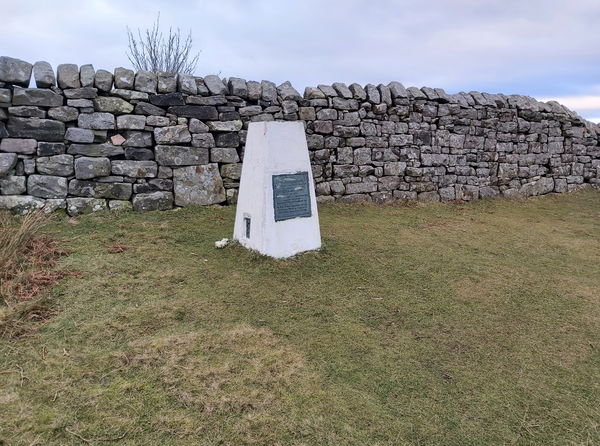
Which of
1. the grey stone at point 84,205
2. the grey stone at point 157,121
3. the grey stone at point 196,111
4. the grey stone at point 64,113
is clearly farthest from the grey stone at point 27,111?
the grey stone at point 196,111

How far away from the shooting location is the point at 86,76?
6.31 metres

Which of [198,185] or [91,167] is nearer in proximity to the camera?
[91,167]

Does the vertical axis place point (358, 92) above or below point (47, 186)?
above

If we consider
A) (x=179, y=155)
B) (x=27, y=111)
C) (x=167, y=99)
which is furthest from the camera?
(x=179, y=155)

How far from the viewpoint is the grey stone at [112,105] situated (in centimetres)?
639

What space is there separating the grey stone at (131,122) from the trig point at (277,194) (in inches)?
91.3

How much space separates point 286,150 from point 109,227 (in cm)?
286

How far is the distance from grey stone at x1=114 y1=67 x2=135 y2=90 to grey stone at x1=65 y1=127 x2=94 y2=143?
841mm

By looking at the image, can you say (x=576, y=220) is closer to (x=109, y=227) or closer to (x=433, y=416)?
(x=433, y=416)

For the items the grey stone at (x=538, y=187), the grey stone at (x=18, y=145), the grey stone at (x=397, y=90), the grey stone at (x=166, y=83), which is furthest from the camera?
the grey stone at (x=538, y=187)

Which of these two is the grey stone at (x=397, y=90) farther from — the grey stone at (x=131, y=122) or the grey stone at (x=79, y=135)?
the grey stone at (x=79, y=135)

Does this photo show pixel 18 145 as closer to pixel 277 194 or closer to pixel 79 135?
pixel 79 135

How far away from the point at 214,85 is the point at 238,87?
40 cm

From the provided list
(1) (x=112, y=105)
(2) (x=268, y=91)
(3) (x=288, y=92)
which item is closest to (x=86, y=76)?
(1) (x=112, y=105)
